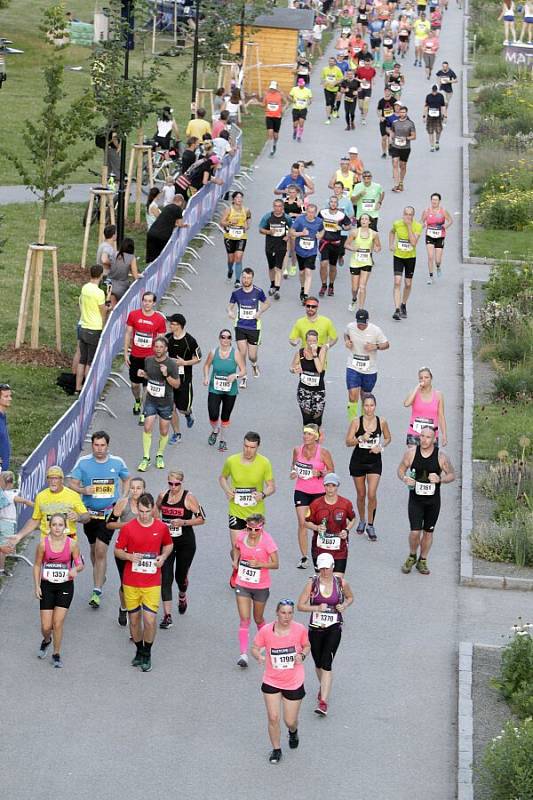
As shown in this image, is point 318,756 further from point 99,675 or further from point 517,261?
point 517,261

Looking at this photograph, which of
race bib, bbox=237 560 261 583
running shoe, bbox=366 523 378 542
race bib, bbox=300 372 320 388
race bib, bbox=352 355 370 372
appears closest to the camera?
race bib, bbox=237 560 261 583

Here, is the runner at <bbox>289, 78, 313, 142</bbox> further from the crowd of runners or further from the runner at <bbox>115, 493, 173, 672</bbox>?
the runner at <bbox>115, 493, 173, 672</bbox>

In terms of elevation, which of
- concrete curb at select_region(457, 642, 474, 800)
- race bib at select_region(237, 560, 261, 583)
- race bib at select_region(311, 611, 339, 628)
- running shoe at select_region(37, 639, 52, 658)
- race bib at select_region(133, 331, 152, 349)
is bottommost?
concrete curb at select_region(457, 642, 474, 800)

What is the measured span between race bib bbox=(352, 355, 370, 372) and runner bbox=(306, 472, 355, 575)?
4.85 m

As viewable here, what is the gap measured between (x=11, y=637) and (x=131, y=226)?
15.8 meters

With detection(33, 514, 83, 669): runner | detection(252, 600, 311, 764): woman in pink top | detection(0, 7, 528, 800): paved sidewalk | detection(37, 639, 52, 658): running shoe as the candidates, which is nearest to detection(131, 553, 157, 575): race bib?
detection(33, 514, 83, 669): runner

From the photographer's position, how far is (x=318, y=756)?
12891 mm

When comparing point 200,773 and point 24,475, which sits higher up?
point 24,475

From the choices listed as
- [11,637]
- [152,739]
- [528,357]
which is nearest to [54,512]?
[11,637]

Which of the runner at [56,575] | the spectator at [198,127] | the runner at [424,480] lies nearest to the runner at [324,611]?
the runner at [56,575]

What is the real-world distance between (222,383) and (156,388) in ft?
2.91

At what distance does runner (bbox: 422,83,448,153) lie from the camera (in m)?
37.4

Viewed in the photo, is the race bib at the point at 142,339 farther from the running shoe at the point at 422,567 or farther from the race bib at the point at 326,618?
the race bib at the point at 326,618

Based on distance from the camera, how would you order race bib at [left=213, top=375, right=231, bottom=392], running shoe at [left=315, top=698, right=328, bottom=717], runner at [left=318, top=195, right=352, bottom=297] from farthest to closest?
Result: runner at [left=318, top=195, right=352, bottom=297] → race bib at [left=213, top=375, right=231, bottom=392] → running shoe at [left=315, top=698, right=328, bottom=717]
